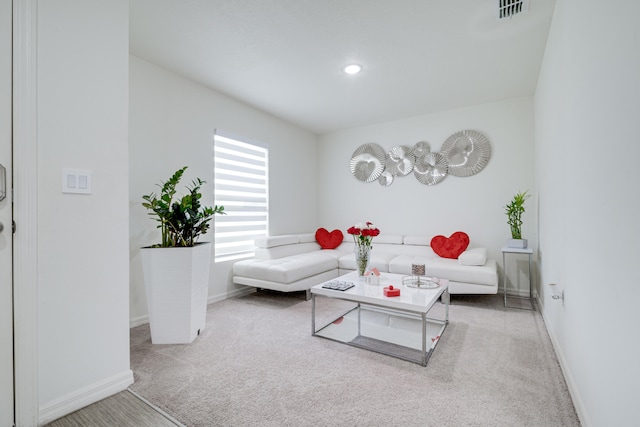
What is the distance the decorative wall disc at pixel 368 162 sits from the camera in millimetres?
4781

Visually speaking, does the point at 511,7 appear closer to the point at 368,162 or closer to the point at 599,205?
the point at 599,205

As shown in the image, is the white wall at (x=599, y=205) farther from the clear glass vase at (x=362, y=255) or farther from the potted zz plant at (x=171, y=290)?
the potted zz plant at (x=171, y=290)

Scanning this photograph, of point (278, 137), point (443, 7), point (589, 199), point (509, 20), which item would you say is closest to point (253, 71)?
point (278, 137)

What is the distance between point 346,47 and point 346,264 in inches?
104

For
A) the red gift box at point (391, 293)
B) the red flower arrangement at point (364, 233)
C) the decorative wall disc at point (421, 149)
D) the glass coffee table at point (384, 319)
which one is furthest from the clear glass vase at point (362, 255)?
the decorative wall disc at point (421, 149)

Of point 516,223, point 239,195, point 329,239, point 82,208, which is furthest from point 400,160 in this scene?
point 82,208

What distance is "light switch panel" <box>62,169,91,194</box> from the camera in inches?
59.7

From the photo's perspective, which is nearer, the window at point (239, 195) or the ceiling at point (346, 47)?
the ceiling at point (346, 47)

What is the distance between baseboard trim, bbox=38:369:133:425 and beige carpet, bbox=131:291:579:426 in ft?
0.29

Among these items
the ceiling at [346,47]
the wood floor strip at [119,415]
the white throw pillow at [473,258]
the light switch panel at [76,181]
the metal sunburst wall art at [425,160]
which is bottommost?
the wood floor strip at [119,415]

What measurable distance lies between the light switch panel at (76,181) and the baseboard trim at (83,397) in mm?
1065

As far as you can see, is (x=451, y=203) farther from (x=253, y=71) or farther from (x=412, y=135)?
(x=253, y=71)

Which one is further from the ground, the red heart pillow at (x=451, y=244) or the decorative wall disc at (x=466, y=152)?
the decorative wall disc at (x=466, y=152)

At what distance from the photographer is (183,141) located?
3.19m
